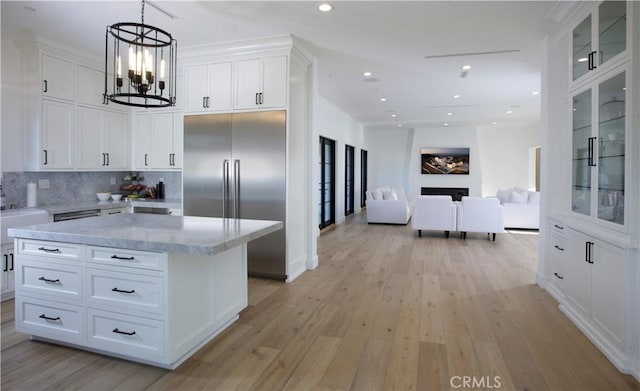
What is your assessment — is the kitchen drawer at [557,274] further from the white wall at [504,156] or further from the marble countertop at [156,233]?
the white wall at [504,156]

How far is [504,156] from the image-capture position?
1216 centimetres

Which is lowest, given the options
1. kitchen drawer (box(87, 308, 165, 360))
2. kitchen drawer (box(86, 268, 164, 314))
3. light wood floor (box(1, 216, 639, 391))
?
light wood floor (box(1, 216, 639, 391))

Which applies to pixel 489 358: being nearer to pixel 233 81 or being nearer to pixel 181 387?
pixel 181 387

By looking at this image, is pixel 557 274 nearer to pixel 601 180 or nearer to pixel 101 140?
pixel 601 180

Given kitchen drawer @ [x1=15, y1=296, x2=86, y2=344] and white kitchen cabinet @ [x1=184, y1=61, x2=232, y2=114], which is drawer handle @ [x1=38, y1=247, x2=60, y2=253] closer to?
kitchen drawer @ [x1=15, y1=296, x2=86, y2=344]

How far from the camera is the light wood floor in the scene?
231 cm

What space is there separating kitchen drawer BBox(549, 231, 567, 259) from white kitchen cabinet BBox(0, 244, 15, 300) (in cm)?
553

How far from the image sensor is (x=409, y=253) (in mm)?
5973

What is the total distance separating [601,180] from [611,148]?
258mm

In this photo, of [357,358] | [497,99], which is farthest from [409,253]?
[497,99]

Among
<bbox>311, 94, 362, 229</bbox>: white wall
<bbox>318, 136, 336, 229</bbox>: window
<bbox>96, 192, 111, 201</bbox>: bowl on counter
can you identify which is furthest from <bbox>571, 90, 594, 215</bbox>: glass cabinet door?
<bbox>96, 192, 111, 201</bbox>: bowl on counter

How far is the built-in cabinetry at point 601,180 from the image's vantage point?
2.40 meters

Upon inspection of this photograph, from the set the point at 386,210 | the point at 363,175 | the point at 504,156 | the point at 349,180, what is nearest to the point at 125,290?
the point at 386,210

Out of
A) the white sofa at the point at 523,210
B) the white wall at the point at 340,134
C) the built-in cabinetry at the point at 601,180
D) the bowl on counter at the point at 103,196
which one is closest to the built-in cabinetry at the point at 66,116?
the bowl on counter at the point at 103,196
